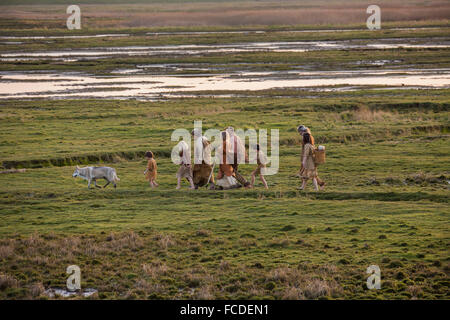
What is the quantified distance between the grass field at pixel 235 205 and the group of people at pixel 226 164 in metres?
0.57

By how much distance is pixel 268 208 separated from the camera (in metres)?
20.6

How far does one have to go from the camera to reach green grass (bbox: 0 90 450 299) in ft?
50.0

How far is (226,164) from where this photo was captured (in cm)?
2258

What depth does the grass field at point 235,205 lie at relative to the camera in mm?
15398

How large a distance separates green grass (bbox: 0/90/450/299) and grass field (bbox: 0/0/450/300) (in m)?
0.05

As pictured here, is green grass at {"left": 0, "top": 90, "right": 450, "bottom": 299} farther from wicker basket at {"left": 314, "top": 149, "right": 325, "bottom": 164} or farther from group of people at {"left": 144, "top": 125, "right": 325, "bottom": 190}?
wicker basket at {"left": 314, "top": 149, "right": 325, "bottom": 164}

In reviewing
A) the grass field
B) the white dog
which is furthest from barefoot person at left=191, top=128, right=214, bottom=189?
the white dog

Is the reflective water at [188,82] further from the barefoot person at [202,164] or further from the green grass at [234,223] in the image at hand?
the barefoot person at [202,164]

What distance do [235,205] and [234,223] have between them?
1927 millimetres

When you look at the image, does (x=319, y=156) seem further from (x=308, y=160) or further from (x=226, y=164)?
(x=226, y=164)
